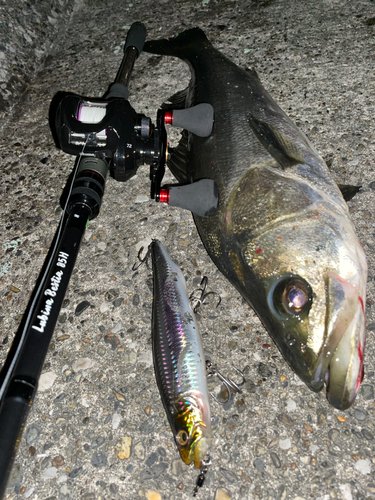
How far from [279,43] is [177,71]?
1.08m

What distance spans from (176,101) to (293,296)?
7.03 feet

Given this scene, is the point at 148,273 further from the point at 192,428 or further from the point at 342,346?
A: the point at 342,346

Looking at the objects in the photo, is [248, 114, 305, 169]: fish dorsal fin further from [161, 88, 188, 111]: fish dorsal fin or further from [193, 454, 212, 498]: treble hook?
[193, 454, 212, 498]: treble hook

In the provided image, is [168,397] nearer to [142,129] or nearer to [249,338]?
[249,338]

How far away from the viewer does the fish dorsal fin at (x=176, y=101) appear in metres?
3.11

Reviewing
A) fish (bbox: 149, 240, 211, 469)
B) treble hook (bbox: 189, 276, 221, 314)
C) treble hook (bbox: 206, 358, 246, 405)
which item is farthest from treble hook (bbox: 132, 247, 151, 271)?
treble hook (bbox: 206, 358, 246, 405)

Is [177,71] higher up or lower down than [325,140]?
higher up

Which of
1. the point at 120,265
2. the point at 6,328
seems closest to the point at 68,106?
the point at 120,265

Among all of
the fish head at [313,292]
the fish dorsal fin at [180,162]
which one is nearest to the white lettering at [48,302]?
the fish head at [313,292]

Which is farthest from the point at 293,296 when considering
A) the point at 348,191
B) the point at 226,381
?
the point at 348,191

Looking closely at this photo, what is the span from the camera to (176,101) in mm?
3176

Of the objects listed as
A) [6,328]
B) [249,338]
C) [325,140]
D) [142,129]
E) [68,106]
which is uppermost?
[68,106]

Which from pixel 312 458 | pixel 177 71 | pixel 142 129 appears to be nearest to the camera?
pixel 312 458

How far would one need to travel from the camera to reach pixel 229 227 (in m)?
2.14
